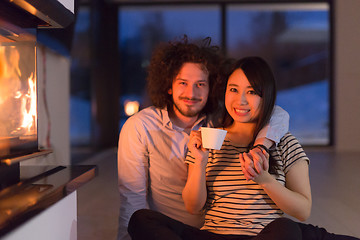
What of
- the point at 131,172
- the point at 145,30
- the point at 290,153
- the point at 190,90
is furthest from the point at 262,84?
the point at 145,30

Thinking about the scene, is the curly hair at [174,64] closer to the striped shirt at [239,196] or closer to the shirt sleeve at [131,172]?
the shirt sleeve at [131,172]

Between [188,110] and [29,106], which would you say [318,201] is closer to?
[188,110]

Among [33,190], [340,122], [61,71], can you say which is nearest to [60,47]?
[61,71]

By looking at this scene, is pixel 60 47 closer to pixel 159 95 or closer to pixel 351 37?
pixel 159 95

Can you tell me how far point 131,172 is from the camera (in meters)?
1.77

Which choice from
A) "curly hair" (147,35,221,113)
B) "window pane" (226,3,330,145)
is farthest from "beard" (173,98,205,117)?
"window pane" (226,3,330,145)

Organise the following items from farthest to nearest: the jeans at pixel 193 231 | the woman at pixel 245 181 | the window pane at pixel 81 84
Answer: the window pane at pixel 81 84 → the woman at pixel 245 181 → the jeans at pixel 193 231

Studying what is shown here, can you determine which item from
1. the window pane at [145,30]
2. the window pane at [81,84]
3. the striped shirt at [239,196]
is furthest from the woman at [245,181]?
the window pane at [145,30]

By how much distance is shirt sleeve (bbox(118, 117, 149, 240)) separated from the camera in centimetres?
175

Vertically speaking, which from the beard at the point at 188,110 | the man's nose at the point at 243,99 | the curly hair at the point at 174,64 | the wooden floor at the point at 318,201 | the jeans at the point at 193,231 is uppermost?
the curly hair at the point at 174,64

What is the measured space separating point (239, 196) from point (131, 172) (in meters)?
0.56

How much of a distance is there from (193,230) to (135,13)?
19.4 feet

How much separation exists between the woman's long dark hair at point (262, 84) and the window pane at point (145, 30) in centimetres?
525

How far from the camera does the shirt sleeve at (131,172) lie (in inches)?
69.0
